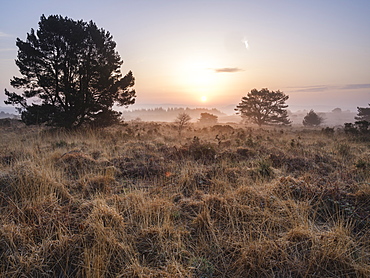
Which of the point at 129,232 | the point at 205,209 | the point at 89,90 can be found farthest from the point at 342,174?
the point at 89,90

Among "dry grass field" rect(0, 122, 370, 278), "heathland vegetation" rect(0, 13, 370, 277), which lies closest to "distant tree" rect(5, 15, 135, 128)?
"heathland vegetation" rect(0, 13, 370, 277)

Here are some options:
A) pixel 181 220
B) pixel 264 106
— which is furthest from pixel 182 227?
pixel 264 106

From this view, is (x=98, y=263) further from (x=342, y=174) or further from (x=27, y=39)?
(x=27, y=39)

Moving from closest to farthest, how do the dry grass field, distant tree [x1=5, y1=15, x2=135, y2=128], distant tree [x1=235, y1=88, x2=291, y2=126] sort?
1. the dry grass field
2. distant tree [x1=5, y1=15, x2=135, y2=128]
3. distant tree [x1=235, y1=88, x2=291, y2=126]

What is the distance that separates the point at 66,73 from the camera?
12.1 meters

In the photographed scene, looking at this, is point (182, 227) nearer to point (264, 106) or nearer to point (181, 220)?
point (181, 220)

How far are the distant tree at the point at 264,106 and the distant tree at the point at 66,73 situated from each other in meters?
29.4

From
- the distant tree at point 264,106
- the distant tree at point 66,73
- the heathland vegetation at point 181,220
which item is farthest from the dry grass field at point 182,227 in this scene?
the distant tree at point 264,106

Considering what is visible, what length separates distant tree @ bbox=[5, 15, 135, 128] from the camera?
11.4 meters

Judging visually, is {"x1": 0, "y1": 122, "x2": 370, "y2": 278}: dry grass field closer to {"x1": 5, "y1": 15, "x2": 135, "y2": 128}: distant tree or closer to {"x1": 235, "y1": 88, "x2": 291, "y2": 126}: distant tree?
{"x1": 5, "y1": 15, "x2": 135, "y2": 128}: distant tree

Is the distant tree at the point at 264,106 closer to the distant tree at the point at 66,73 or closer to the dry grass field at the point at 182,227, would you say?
the distant tree at the point at 66,73

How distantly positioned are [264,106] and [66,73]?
3326 cm

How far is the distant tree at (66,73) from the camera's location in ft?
37.4

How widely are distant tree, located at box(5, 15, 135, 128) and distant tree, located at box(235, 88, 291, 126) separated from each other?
29.4 metres
